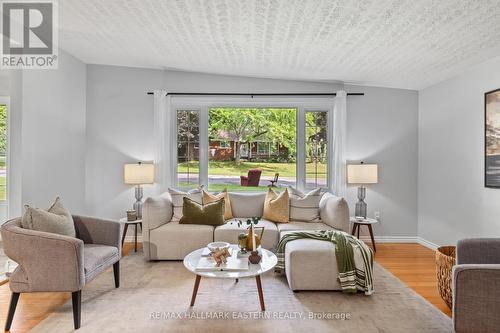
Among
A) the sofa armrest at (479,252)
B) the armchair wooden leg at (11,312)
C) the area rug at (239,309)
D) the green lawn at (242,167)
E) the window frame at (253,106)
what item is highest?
the window frame at (253,106)

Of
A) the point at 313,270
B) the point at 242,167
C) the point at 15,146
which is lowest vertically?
the point at 313,270

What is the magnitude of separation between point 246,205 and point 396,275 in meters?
2.02

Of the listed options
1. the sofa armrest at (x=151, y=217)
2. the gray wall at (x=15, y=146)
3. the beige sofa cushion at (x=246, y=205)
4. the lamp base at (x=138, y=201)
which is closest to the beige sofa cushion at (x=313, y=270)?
the beige sofa cushion at (x=246, y=205)

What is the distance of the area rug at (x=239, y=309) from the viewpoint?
2.26 m

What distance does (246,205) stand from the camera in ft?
14.1

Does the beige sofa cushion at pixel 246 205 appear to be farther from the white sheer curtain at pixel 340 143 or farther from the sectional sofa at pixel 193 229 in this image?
the white sheer curtain at pixel 340 143

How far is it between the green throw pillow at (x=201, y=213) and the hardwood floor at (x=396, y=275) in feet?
3.45

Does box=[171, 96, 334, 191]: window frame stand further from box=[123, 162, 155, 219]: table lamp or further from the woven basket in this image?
the woven basket

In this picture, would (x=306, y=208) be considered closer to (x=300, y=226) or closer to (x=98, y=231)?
(x=300, y=226)

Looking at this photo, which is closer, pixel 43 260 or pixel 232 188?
pixel 43 260

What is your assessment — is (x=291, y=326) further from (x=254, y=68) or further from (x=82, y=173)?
(x=82, y=173)

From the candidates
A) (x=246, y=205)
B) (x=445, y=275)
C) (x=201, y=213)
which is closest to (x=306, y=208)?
(x=246, y=205)

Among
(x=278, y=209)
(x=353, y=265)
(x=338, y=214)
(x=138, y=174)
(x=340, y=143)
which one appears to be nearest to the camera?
(x=353, y=265)

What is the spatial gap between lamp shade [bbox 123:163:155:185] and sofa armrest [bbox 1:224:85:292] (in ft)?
6.59
